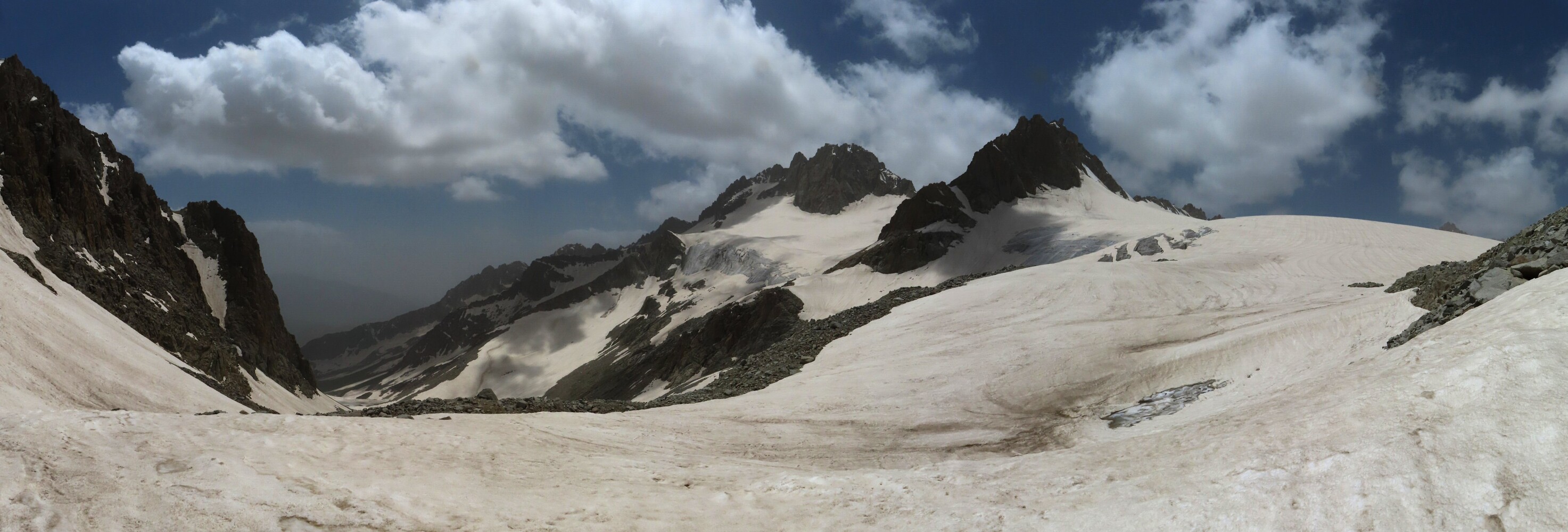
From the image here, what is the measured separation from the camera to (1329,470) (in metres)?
7.81

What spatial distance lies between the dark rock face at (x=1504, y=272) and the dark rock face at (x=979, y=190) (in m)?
73.2

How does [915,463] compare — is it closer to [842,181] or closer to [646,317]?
[646,317]

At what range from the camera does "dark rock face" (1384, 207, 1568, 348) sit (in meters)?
12.6

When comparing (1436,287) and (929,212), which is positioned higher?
(929,212)

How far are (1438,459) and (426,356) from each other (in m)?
189

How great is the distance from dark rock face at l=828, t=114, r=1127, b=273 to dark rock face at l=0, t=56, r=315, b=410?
62.7m

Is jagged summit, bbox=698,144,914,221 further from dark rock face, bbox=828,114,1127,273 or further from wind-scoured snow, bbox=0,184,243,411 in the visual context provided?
wind-scoured snow, bbox=0,184,243,411

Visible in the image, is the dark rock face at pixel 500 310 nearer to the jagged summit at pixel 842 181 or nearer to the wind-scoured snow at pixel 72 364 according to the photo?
the jagged summit at pixel 842 181

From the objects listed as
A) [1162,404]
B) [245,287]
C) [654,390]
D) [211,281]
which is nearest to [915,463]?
[1162,404]

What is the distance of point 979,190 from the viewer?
10719 centimetres

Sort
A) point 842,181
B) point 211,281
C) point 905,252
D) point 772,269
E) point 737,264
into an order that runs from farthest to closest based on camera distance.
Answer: point 842,181, point 737,264, point 772,269, point 905,252, point 211,281

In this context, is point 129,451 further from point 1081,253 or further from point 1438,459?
point 1081,253

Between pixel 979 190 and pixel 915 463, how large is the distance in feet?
322

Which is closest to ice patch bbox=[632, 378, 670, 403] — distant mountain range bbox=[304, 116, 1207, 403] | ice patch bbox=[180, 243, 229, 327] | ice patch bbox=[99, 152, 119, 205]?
distant mountain range bbox=[304, 116, 1207, 403]
